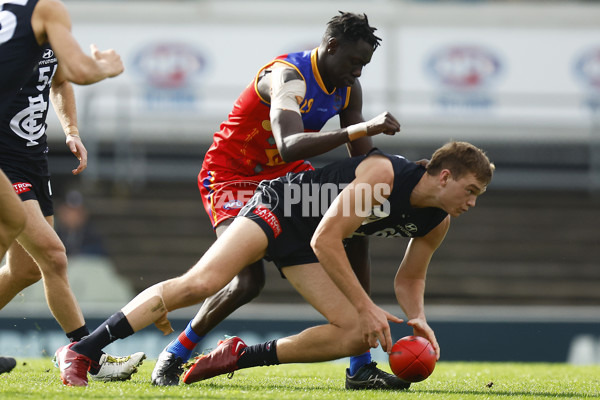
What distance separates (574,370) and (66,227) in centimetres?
689

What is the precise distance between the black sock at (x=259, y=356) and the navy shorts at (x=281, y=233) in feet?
1.47

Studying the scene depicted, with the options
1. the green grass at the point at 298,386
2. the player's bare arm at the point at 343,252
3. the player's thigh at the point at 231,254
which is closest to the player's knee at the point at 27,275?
the green grass at the point at 298,386

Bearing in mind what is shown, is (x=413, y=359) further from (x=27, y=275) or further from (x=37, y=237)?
(x=27, y=275)

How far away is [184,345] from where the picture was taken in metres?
4.99

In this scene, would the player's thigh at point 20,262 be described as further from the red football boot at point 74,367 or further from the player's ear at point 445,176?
the player's ear at point 445,176

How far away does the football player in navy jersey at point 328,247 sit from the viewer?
4422mm

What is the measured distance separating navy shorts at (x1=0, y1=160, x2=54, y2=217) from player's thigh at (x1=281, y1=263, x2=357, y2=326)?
57.5 inches

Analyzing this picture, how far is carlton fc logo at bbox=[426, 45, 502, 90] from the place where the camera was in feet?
47.5

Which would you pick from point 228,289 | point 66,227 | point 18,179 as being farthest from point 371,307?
point 66,227

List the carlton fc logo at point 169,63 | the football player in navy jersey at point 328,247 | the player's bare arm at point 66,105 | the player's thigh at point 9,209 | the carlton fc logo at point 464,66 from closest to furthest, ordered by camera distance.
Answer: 1. the player's thigh at point 9,209
2. the football player in navy jersey at point 328,247
3. the player's bare arm at point 66,105
4. the carlton fc logo at point 169,63
5. the carlton fc logo at point 464,66

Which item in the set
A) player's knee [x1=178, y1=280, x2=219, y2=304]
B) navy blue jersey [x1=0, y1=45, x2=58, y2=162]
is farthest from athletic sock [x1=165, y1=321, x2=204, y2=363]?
navy blue jersey [x1=0, y1=45, x2=58, y2=162]

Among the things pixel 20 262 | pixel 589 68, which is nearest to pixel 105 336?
pixel 20 262

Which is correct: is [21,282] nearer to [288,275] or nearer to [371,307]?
[288,275]

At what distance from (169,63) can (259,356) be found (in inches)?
405
